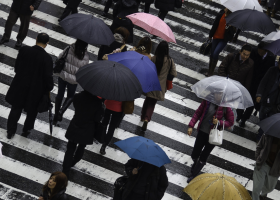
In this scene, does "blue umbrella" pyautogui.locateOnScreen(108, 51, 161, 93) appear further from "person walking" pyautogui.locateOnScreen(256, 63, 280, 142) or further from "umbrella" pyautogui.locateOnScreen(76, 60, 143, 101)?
"person walking" pyautogui.locateOnScreen(256, 63, 280, 142)

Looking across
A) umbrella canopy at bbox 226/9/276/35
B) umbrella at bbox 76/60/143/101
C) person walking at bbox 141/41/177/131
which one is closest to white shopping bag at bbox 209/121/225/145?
umbrella at bbox 76/60/143/101

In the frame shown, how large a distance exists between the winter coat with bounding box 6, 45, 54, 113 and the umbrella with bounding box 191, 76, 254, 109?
8.14ft

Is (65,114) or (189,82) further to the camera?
(189,82)

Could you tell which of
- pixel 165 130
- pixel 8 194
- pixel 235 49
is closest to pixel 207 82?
pixel 165 130

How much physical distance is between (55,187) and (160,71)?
3.59 metres

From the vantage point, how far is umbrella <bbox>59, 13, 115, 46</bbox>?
7.69m

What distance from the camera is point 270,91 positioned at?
890 cm

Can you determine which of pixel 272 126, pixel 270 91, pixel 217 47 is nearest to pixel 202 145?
pixel 272 126

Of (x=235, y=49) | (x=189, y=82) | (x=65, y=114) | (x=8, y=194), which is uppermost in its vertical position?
(x=235, y=49)

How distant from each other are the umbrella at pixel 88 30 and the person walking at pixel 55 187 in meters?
2.94

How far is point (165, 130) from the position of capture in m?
9.22

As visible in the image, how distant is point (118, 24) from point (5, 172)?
13.7 feet

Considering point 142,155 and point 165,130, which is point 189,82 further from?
point 142,155

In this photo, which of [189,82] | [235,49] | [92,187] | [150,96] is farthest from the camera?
[235,49]
